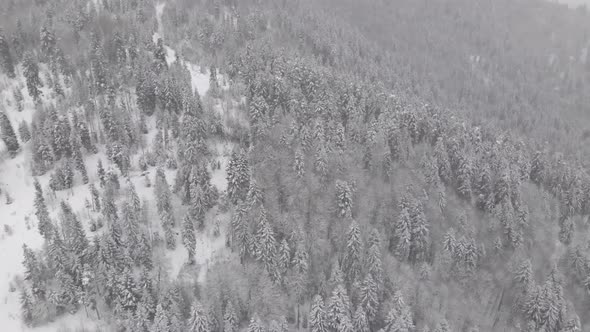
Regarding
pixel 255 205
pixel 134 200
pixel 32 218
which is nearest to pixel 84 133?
pixel 32 218

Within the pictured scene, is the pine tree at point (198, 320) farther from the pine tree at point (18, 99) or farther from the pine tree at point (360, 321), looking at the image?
the pine tree at point (18, 99)

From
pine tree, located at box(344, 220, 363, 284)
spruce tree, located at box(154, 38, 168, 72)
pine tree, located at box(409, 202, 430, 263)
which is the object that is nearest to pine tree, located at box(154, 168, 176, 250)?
pine tree, located at box(344, 220, 363, 284)

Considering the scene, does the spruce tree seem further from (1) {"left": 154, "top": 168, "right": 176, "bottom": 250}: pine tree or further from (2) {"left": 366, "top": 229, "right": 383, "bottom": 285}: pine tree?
(2) {"left": 366, "top": 229, "right": 383, "bottom": 285}: pine tree

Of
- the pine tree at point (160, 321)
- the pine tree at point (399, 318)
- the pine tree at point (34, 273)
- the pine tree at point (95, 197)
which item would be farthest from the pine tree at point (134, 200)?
the pine tree at point (399, 318)

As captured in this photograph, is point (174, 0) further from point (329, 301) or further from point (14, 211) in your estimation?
point (329, 301)

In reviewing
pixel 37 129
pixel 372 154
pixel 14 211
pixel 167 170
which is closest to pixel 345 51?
pixel 372 154

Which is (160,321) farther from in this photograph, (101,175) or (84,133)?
(84,133)
